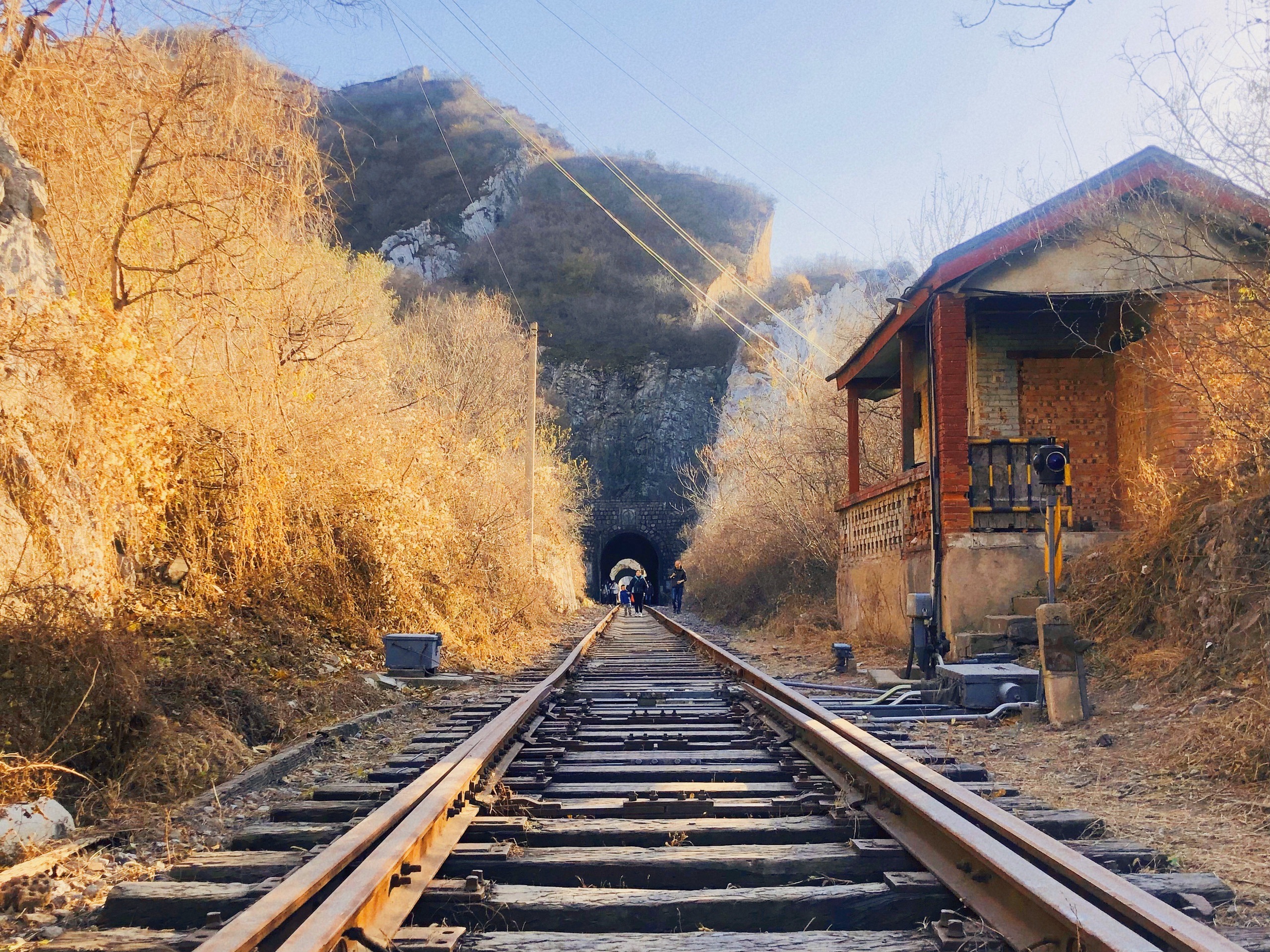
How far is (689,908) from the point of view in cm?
298

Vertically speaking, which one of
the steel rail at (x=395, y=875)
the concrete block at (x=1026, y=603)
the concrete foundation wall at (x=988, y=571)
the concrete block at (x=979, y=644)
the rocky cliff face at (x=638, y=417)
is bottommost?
the steel rail at (x=395, y=875)

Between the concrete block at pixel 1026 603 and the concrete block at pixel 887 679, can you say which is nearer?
the concrete block at pixel 887 679

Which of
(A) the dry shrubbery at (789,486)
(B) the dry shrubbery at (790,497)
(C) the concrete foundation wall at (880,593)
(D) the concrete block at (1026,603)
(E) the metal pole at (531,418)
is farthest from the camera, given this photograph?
(E) the metal pole at (531,418)

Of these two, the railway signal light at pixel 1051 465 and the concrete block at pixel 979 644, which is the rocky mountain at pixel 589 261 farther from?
the railway signal light at pixel 1051 465

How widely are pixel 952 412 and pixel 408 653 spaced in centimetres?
674

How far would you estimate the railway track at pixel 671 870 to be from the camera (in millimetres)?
2650

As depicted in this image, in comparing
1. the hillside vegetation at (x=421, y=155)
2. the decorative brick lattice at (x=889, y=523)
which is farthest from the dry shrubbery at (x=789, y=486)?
the hillside vegetation at (x=421, y=155)

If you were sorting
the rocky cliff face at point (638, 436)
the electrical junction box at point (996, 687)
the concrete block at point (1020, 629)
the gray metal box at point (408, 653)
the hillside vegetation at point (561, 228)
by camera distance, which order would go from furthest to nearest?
the hillside vegetation at point (561, 228)
the rocky cliff face at point (638, 436)
the concrete block at point (1020, 629)
the gray metal box at point (408, 653)
the electrical junction box at point (996, 687)

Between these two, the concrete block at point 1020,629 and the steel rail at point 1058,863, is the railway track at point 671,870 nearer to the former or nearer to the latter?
the steel rail at point 1058,863

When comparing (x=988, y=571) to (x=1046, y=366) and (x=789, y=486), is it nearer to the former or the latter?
(x=1046, y=366)

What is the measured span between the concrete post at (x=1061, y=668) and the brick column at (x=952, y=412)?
3.95 meters

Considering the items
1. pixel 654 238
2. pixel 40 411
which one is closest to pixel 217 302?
pixel 40 411

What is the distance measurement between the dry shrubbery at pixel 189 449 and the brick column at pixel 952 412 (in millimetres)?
6132

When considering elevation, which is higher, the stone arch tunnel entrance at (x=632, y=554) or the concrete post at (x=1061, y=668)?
the stone arch tunnel entrance at (x=632, y=554)
